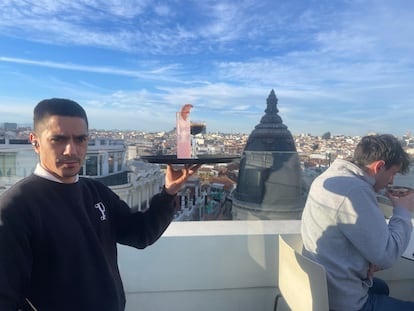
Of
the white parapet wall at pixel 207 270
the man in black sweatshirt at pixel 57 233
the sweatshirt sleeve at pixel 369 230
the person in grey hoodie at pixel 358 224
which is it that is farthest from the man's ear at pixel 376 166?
the man in black sweatshirt at pixel 57 233

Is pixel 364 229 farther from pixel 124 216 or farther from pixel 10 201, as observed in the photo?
pixel 10 201

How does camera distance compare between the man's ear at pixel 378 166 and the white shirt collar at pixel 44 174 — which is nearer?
the white shirt collar at pixel 44 174

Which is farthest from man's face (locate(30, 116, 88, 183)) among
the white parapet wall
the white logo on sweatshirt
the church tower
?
the church tower

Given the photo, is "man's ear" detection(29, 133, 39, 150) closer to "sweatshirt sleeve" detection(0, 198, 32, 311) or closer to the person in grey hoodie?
"sweatshirt sleeve" detection(0, 198, 32, 311)

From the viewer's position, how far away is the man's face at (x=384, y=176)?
5.05 ft

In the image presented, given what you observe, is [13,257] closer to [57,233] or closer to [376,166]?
[57,233]

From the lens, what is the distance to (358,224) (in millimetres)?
1324

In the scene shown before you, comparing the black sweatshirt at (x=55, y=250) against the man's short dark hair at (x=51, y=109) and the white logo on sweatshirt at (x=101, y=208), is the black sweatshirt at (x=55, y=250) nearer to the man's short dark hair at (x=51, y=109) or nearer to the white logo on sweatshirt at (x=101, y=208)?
the white logo on sweatshirt at (x=101, y=208)

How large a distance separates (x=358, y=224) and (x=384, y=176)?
382 millimetres

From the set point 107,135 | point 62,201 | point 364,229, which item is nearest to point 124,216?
point 62,201

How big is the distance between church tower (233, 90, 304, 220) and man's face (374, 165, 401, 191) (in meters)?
0.93

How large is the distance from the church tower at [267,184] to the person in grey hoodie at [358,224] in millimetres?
934

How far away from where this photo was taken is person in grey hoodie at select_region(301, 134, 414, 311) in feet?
4.38

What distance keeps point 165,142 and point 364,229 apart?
100 cm
